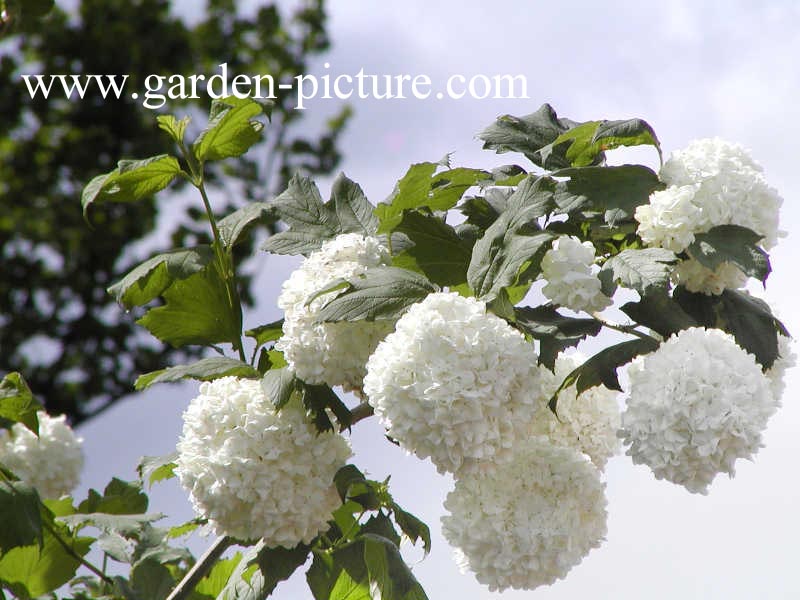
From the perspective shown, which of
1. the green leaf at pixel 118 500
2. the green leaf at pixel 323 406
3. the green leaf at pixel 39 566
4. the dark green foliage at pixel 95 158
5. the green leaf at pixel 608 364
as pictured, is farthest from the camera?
the dark green foliage at pixel 95 158

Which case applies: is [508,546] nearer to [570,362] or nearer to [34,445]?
[570,362]

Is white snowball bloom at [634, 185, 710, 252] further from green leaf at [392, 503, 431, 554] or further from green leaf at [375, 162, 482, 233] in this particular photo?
green leaf at [392, 503, 431, 554]

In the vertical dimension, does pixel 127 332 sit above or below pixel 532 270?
above

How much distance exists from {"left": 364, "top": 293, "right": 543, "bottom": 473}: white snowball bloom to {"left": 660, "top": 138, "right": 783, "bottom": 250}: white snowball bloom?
1.20 feet

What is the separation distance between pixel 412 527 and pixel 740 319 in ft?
1.91

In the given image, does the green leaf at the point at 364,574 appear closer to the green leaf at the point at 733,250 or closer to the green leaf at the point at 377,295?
the green leaf at the point at 377,295

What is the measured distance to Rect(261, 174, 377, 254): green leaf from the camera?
1.46m

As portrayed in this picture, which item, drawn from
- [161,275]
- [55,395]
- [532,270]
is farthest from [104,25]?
[532,270]

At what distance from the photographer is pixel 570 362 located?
1376 millimetres

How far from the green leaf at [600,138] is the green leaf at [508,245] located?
0.64 ft

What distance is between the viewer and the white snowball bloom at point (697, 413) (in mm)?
1076

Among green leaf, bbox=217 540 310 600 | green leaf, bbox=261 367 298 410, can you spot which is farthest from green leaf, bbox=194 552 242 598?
green leaf, bbox=261 367 298 410

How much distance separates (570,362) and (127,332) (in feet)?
22.3

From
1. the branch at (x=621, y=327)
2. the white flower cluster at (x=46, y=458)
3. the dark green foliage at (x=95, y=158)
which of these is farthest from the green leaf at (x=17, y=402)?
the dark green foliage at (x=95, y=158)
